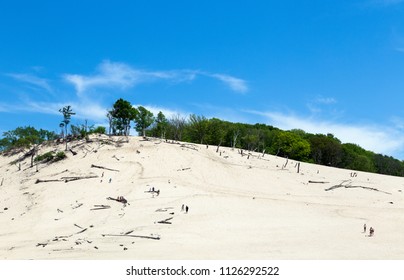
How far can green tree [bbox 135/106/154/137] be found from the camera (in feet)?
228

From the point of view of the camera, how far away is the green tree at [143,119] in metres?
69.5

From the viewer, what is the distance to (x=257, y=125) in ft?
349

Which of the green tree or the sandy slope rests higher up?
the green tree

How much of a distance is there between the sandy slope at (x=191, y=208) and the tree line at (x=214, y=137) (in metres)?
7.09

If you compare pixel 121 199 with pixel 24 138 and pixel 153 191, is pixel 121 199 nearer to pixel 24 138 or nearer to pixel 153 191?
pixel 153 191

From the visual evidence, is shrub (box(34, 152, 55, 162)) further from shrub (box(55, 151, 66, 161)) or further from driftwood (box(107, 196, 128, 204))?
driftwood (box(107, 196, 128, 204))

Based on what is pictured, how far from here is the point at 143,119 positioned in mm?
70188

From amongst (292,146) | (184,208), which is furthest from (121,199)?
Answer: (292,146)

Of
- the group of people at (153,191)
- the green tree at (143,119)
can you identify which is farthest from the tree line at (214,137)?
the group of people at (153,191)

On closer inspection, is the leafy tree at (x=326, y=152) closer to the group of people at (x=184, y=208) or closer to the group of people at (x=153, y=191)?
the group of people at (x=153, y=191)

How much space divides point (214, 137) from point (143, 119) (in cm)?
1226

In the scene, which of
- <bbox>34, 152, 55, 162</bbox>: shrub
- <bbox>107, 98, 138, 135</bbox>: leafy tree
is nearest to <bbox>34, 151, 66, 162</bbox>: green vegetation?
<bbox>34, 152, 55, 162</bbox>: shrub
